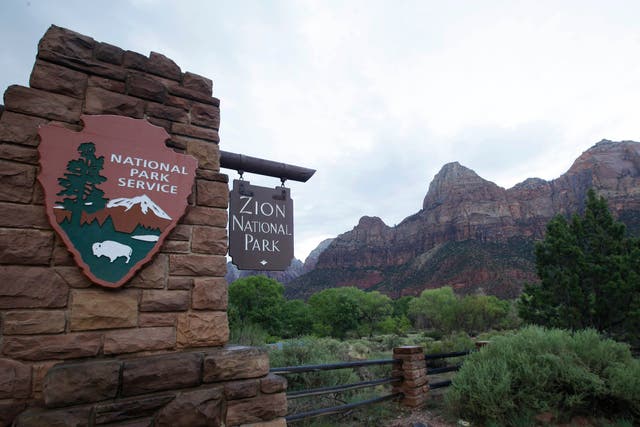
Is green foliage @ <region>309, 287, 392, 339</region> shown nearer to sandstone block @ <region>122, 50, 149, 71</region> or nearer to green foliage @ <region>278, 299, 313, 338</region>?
green foliage @ <region>278, 299, 313, 338</region>

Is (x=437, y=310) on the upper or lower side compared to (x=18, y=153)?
lower

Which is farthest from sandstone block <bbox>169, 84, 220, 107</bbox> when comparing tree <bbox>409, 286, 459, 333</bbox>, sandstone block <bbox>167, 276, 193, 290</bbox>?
tree <bbox>409, 286, 459, 333</bbox>

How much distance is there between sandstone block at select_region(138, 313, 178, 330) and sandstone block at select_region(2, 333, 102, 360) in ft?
0.74

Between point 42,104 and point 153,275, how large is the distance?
47.7 inches

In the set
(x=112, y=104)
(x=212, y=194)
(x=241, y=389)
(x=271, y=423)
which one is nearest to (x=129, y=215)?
(x=212, y=194)

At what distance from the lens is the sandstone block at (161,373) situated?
1.89 metres

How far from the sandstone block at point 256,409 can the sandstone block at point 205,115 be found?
6.40ft

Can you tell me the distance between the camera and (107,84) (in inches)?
90.7

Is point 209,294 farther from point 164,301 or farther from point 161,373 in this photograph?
point 161,373

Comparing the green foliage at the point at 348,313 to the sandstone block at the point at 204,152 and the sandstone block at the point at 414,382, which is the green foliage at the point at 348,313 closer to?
the sandstone block at the point at 414,382

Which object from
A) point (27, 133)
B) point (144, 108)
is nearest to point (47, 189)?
point (27, 133)

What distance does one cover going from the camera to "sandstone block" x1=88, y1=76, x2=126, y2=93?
88.9 inches

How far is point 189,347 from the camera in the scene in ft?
7.25

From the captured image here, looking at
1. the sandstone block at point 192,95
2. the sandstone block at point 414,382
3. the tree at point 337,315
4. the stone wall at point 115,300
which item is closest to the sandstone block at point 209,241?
the stone wall at point 115,300
